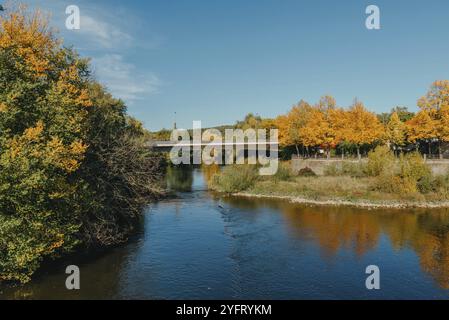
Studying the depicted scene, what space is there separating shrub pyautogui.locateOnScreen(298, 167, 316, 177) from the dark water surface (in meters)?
23.0

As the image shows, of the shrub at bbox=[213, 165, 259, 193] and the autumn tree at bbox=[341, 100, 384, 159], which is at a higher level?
the autumn tree at bbox=[341, 100, 384, 159]

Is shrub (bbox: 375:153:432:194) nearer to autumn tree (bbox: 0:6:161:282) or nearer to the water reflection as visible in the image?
the water reflection

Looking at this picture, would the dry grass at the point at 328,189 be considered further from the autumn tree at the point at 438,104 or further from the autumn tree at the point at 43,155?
the autumn tree at the point at 43,155

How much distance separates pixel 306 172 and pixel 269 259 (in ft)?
140

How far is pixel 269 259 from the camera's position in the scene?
1172 inches

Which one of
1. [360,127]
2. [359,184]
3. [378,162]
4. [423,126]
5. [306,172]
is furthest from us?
[360,127]

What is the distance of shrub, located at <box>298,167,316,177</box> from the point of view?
227 ft

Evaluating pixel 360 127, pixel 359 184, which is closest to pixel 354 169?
pixel 359 184

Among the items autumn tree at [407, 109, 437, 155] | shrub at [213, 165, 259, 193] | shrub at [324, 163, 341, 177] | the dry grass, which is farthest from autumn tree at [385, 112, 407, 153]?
shrub at [213, 165, 259, 193]

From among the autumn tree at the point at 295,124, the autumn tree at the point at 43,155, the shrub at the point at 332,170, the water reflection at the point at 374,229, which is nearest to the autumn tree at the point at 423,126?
the shrub at the point at 332,170

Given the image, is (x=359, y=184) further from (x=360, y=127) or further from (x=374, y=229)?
(x=360, y=127)
